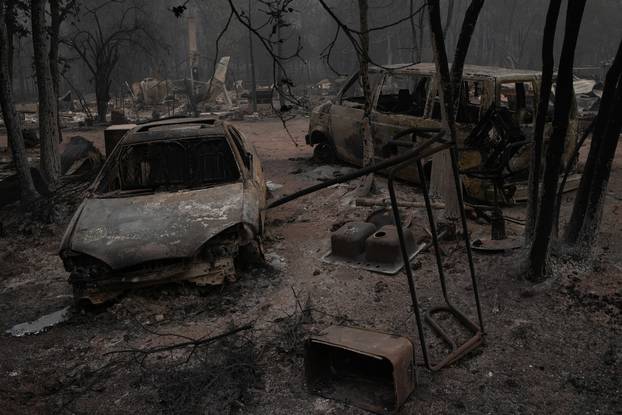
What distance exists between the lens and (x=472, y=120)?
23.9ft

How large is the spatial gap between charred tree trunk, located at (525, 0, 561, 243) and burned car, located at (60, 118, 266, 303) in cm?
249

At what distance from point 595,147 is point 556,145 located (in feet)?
1.92

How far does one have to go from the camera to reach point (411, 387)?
11.0 feet

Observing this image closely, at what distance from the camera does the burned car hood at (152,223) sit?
4594mm

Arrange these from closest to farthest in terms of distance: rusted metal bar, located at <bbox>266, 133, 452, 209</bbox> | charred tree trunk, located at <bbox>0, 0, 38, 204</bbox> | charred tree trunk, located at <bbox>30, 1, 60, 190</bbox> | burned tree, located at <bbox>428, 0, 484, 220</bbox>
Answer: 1. rusted metal bar, located at <bbox>266, 133, 452, 209</bbox>
2. burned tree, located at <bbox>428, 0, 484, 220</bbox>
3. charred tree trunk, located at <bbox>0, 0, 38, 204</bbox>
4. charred tree trunk, located at <bbox>30, 1, 60, 190</bbox>

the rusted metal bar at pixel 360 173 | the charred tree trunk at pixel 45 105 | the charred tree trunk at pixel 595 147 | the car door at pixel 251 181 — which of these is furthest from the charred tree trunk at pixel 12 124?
the charred tree trunk at pixel 595 147

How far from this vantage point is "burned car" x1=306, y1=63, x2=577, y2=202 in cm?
536

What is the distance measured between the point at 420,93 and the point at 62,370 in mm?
6502

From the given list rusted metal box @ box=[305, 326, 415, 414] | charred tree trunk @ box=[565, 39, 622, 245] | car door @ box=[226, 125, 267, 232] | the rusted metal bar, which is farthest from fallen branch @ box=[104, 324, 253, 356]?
charred tree trunk @ box=[565, 39, 622, 245]

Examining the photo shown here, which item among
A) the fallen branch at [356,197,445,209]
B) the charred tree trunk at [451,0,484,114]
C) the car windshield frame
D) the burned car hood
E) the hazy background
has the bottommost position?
the fallen branch at [356,197,445,209]

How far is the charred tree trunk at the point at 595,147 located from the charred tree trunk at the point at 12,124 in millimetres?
7471

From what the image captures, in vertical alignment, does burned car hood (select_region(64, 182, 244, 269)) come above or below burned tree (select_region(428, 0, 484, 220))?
below

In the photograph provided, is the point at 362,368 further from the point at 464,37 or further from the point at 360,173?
the point at 464,37

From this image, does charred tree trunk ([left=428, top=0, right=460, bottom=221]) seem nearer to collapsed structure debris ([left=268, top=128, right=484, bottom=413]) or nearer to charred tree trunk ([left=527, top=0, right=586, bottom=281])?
collapsed structure debris ([left=268, top=128, right=484, bottom=413])
